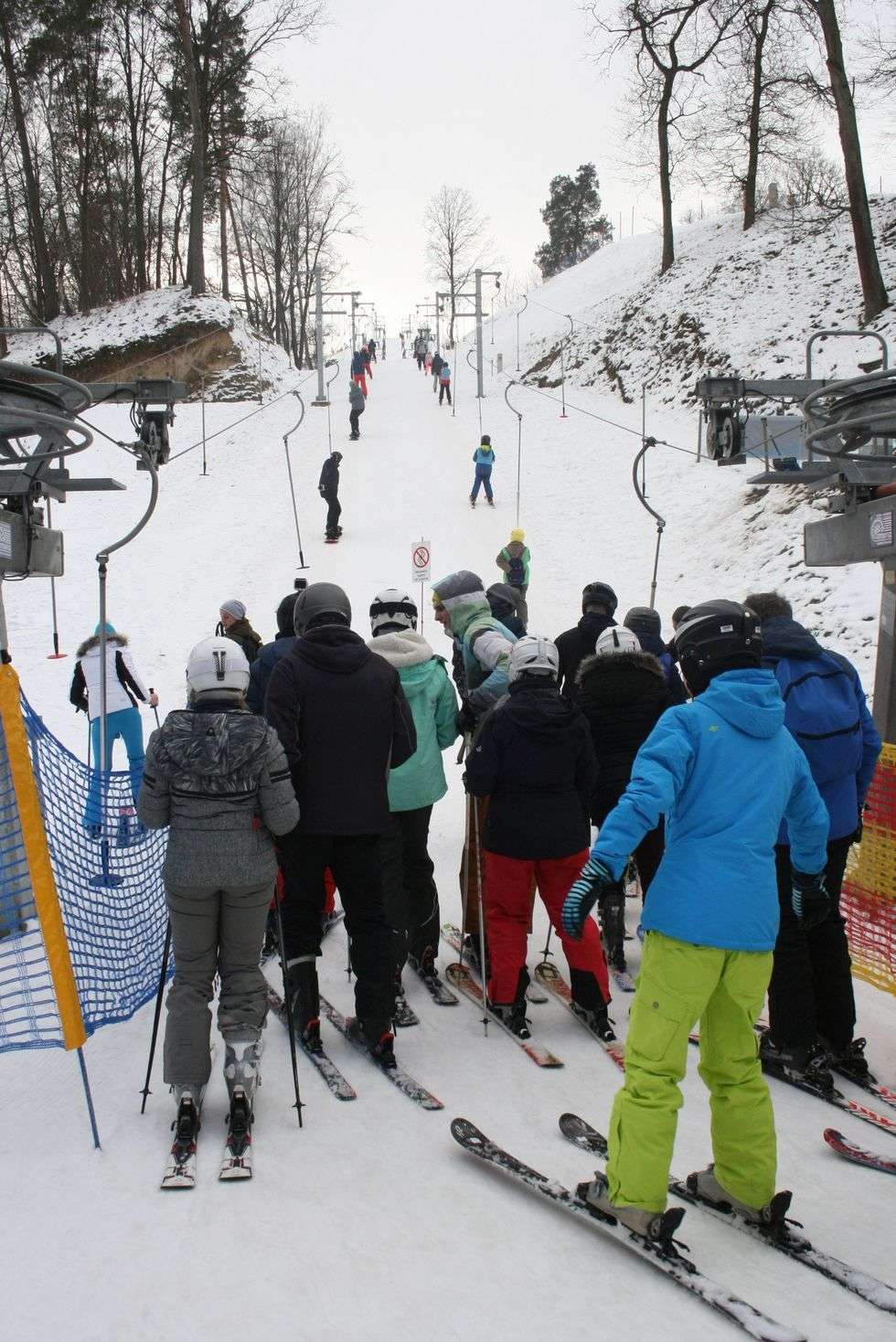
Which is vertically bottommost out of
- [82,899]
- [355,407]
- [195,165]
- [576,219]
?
[82,899]

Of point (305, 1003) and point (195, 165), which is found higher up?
point (195, 165)

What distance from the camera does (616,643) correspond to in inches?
212

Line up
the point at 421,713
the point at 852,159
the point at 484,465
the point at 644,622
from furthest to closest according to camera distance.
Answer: the point at 484,465 < the point at 852,159 < the point at 644,622 < the point at 421,713

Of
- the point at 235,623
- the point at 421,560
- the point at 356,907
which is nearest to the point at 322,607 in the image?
the point at 356,907

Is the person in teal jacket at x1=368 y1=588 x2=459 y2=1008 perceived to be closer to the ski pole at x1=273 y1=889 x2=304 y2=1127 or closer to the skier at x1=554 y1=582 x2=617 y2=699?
the ski pole at x1=273 y1=889 x2=304 y2=1127

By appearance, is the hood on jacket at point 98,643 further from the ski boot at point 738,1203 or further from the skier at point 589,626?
the ski boot at point 738,1203

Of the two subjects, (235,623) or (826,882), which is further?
(235,623)

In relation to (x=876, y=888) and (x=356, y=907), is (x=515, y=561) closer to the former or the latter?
(x=876, y=888)

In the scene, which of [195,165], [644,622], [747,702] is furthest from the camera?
[195,165]

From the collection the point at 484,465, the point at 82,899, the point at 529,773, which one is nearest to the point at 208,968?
the point at 82,899

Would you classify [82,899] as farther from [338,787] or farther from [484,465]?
[484,465]

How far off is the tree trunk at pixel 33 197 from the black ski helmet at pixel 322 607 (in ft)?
104

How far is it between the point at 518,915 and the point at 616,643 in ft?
5.13

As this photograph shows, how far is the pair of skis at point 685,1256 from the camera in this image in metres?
2.65
